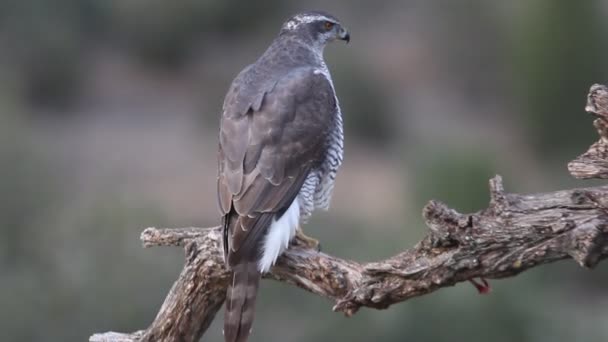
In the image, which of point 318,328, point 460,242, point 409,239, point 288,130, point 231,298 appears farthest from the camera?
point 409,239

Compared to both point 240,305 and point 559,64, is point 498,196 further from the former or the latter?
point 559,64

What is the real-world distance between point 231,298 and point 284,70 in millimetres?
1764

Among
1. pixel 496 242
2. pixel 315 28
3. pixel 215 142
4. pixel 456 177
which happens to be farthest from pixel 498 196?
pixel 215 142

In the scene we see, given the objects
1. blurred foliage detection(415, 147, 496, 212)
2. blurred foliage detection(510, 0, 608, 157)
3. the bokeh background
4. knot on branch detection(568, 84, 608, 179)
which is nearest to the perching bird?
knot on branch detection(568, 84, 608, 179)

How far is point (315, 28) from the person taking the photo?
27.9ft

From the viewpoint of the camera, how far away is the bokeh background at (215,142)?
15680mm

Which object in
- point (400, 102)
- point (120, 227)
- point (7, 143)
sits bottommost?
point (120, 227)

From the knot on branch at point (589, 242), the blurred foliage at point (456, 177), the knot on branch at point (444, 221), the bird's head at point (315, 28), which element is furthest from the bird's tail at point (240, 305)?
the blurred foliage at point (456, 177)

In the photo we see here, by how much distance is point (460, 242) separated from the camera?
234 inches

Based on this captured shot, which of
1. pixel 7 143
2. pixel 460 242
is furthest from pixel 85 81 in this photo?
pixel 460 242

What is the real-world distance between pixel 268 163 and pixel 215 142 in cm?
1837

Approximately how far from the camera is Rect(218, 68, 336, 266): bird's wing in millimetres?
6816

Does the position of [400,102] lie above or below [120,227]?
above

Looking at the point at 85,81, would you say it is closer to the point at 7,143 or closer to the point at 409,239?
the point at 7,143
